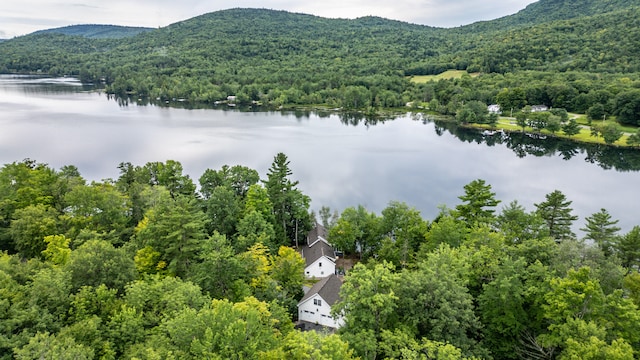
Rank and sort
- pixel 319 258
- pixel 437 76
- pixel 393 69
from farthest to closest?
pixel 393 69 → pixel 437 76 → pixel 319 258

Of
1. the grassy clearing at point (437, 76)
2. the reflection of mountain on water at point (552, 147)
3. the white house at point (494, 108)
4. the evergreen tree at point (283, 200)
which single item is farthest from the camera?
the grassy clearing at point (437, 76)

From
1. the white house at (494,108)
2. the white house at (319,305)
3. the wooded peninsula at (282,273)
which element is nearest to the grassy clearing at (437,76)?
the white house at (494,108)

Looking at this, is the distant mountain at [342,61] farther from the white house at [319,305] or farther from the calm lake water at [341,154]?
the white house at [319,305]

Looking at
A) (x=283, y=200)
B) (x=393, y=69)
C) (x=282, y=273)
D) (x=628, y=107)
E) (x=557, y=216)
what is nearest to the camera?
(x=282, y=273)

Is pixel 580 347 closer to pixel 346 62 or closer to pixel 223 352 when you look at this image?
pixel 223 352

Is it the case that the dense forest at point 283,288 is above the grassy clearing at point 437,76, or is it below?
below

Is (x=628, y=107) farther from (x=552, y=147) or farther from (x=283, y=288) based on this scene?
(x=283, y=288)

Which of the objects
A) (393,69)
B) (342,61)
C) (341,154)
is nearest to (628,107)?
(341,154)

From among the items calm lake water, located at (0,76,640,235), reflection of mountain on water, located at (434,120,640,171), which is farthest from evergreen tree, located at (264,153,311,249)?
reflection of mountain on water, located at (434,120,640,171)

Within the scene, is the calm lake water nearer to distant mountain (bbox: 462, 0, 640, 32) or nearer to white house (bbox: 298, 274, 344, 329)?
white house (bbox: 298, 274, 344, 329)
